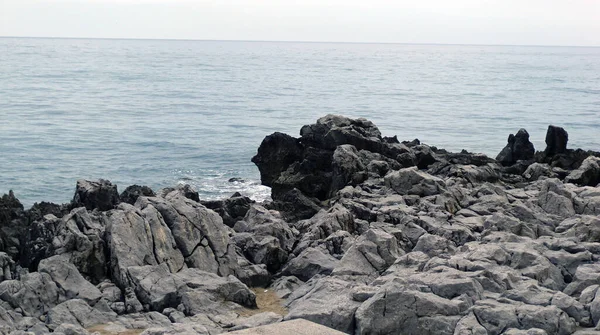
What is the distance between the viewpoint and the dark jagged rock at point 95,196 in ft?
79.6

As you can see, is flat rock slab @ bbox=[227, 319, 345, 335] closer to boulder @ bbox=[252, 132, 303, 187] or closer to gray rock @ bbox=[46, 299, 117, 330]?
gray rock @ bbox=[46, 299, 117, 330]

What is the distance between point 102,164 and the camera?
4688 cm

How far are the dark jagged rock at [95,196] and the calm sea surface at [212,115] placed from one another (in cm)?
1133

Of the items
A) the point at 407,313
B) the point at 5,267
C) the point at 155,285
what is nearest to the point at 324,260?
the point at 155,285

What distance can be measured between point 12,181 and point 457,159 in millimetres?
22419

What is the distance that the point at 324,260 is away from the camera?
20281mm

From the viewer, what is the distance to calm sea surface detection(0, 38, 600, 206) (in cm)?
4522

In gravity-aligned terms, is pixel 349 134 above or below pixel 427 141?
above

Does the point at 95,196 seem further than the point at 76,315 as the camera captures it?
Yes

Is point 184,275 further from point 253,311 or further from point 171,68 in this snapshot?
point 171,68

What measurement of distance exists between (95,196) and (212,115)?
52.0m

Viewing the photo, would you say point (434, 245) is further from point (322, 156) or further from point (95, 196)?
point (322, 156)

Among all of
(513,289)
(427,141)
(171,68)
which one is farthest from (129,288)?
(171,68)

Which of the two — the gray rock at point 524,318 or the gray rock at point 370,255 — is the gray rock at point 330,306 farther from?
the gray rock at point 524,318
